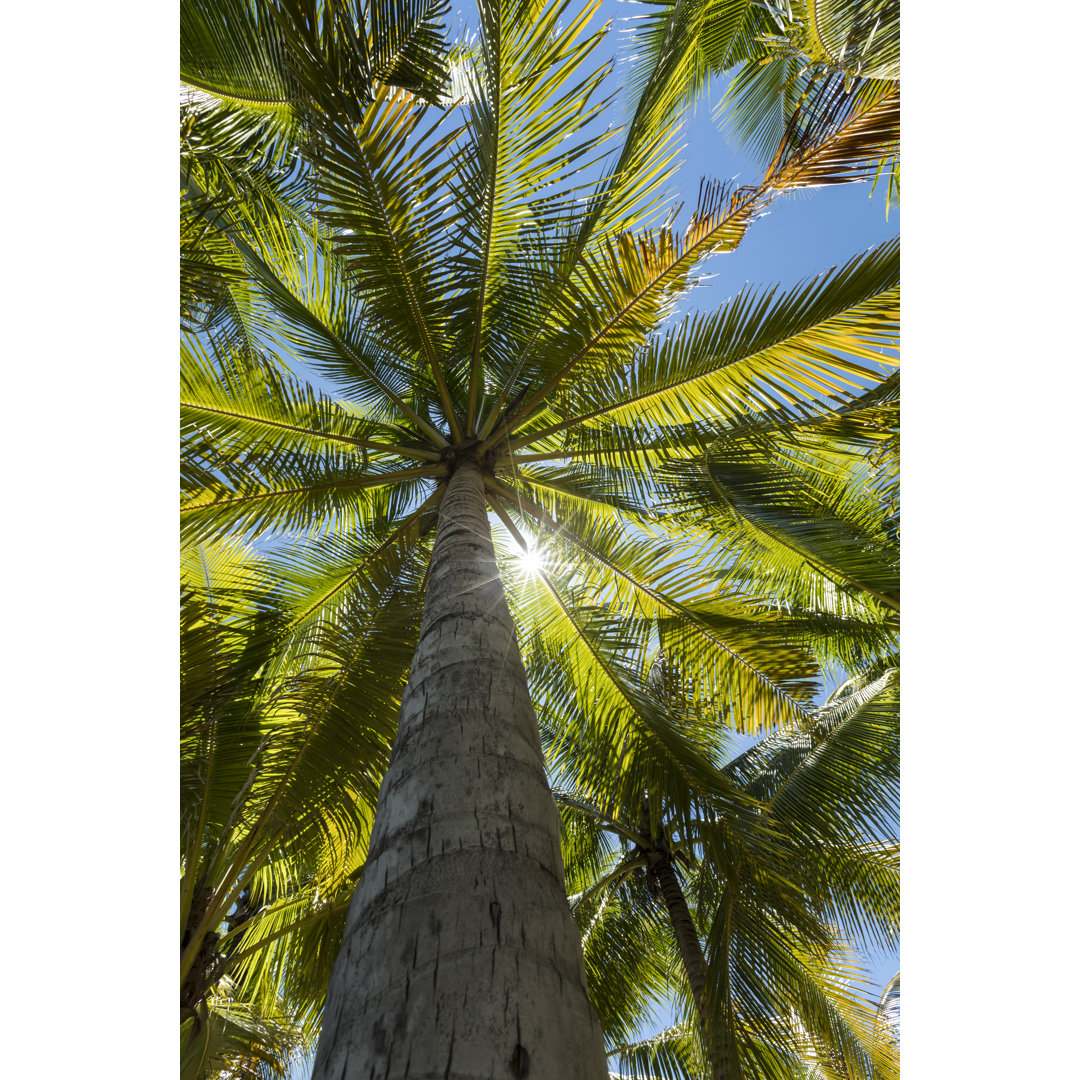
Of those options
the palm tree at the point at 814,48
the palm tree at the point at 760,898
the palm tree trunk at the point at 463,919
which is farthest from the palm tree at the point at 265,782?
the palm tree at the point at 814,48

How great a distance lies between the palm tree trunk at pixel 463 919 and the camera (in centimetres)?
143

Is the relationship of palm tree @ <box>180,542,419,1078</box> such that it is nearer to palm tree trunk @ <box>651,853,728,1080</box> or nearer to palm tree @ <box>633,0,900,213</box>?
palm tree trunk @ <box>651,853,728,1080</box>

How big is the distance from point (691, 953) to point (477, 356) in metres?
5.52

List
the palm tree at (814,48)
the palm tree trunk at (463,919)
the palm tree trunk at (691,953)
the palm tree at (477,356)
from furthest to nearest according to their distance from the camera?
the palm tree trunk at (691,953)
the palm tree at (477,356)
the palm tree at (814,48)
the palm tree trunk at (463,919)

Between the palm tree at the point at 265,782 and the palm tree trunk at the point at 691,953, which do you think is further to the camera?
the palm tree trunk at the point at 691,953

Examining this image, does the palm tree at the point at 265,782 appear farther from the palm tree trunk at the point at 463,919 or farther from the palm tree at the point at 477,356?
the palm tree trunk at the point at 463,919

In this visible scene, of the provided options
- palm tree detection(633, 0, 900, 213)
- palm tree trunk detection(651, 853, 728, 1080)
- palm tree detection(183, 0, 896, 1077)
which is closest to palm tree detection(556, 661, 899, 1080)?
palm tree trunk detection(651, 853, 728, 1080)

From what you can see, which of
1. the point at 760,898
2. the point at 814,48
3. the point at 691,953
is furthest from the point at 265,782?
the point at 814,48

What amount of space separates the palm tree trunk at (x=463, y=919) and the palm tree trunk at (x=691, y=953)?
13.6 feet

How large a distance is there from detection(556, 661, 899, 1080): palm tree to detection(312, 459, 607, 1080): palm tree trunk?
3.33 meters

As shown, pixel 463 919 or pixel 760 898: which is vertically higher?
pixel 760 898

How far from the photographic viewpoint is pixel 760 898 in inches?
214

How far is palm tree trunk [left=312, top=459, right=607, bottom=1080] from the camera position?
1428 millimetres

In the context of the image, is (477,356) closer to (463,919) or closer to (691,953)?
(463,919)
